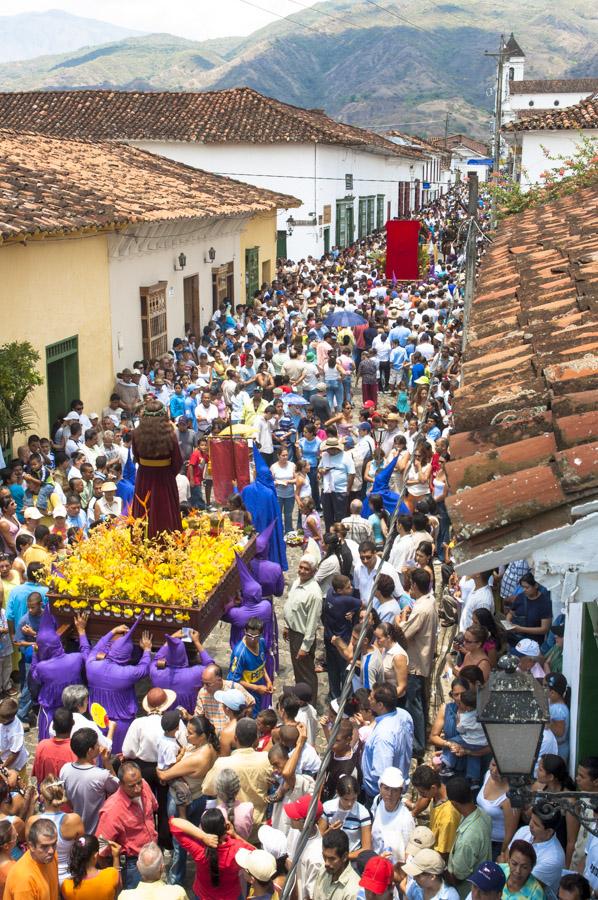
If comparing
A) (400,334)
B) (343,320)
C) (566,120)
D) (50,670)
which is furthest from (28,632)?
(566,120)

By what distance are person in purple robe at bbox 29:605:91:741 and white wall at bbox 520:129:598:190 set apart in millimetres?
21838

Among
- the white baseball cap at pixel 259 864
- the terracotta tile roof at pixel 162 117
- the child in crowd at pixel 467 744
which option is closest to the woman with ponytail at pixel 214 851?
the white baseball cap at pixel 259 864

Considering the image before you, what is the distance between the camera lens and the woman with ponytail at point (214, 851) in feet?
17.8

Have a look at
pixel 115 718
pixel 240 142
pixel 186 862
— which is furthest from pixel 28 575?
pixel 240 142

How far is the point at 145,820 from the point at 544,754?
2.25m

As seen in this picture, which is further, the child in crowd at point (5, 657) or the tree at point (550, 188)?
the tree at point (550, 188)

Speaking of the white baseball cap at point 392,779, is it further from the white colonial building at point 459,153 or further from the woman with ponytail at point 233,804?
the white colonial building at point 459,153

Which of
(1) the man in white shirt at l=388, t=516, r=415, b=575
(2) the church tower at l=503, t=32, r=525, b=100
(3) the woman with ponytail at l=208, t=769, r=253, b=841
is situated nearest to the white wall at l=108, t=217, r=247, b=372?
(1) the man in white shirt at l=388, t=516, r=415, b=575

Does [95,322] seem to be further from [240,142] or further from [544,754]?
[240,142]

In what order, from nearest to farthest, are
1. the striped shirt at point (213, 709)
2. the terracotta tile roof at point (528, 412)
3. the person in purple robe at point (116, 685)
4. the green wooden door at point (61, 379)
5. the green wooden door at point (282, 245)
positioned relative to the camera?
1. the terracotta tile roof at point (528, 412)
2. the striped shirt at point (213, 709)
3. the person in purple robe at point (116, 685)
4. the green wooden door at point (61, 379)
5. the green wooden door at point (282, 245)

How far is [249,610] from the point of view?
799 centimetres

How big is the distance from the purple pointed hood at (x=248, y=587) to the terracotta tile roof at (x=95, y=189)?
5.14m

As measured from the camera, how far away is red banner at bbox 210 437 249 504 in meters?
12.3

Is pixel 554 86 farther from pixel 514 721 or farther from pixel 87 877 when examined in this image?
pixel 514 721
